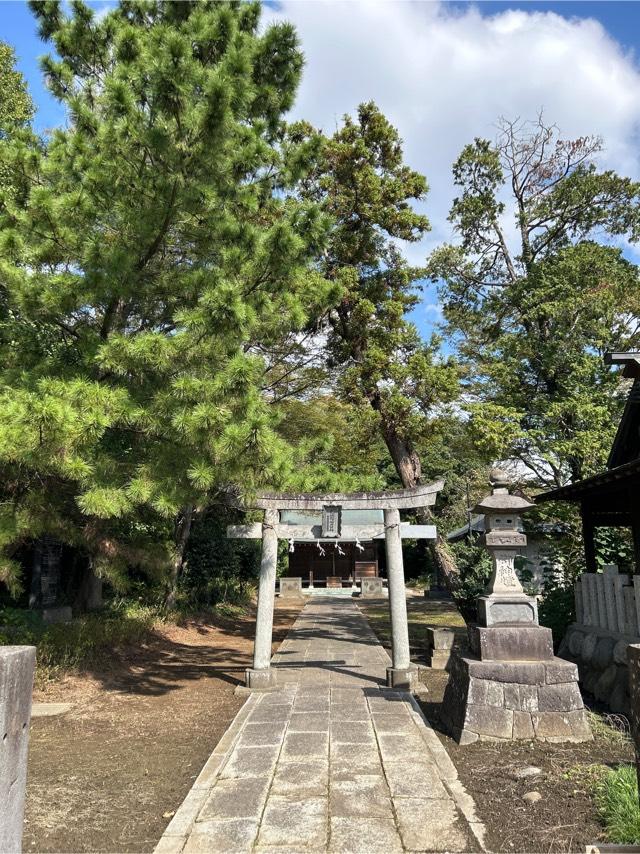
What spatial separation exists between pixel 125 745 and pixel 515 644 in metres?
3.96

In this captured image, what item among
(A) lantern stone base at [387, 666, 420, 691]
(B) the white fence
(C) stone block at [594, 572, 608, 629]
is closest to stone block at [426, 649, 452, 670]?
(A) lantern stone base at [387, 666, 420, 691]

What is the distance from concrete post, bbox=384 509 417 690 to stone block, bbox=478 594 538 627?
6.52ft

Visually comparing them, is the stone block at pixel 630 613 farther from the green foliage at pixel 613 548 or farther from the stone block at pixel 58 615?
the stone block at pixel 58 615

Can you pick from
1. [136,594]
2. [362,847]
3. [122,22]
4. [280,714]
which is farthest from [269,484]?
[136,594]

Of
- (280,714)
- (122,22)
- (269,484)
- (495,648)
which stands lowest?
(280,714)

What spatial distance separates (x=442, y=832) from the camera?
3.57m

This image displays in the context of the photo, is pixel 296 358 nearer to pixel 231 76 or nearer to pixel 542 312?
pixel 542 312

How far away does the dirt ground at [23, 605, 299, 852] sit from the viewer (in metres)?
3.85

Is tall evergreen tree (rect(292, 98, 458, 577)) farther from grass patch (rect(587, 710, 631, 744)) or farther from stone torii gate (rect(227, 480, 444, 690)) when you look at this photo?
grass patch (rect(587, 710, 631, 744))

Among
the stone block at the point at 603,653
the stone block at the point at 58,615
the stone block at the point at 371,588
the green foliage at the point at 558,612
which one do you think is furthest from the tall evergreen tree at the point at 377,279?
the stone block at the point at 371,588

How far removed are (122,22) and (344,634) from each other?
38.7 feet

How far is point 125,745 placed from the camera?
5.63 meters

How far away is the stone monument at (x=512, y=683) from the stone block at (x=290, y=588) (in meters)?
18.6

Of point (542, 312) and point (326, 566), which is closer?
point (542, 312)
